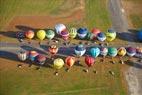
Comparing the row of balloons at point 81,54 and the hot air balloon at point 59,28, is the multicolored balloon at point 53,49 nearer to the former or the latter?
the row of balloons at point 81,54

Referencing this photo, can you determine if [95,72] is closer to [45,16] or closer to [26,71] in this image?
[26,71]

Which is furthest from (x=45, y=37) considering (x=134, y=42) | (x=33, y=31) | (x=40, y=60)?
Result: (x=134, y=42)

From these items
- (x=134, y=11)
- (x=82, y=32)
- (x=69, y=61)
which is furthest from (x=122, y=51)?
(x=134, y=11)

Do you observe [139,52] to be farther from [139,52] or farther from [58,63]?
[58,63]

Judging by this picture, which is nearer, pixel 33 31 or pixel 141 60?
pixel 141 60

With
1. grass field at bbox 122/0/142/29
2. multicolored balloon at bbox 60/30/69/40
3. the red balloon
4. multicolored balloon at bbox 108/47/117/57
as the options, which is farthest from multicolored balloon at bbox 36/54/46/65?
grass field at bbox 122/0/142/29

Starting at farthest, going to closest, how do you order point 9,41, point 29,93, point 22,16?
point 22,16
point 9,41
point 29,93

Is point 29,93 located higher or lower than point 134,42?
lower
